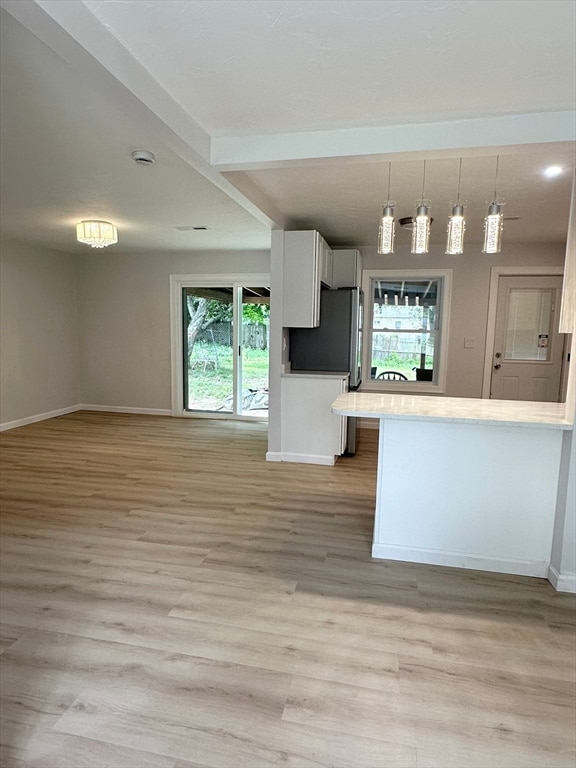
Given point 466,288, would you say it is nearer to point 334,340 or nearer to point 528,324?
point 528,324

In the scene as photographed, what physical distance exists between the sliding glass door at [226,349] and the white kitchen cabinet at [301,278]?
1971mm

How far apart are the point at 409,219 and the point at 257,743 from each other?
408 cm

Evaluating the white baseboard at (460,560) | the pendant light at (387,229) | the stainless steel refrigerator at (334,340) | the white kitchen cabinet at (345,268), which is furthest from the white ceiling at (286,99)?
the white baseboard at (460,560)

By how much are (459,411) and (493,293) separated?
11.1 ft

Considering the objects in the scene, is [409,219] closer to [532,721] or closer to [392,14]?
[392,14]

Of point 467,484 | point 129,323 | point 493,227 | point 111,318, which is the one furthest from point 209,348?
point 493,227

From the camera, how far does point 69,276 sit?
259 inches

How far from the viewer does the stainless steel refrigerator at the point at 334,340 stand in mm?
4590

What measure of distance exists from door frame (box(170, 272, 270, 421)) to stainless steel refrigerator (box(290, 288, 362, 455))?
5.68ft

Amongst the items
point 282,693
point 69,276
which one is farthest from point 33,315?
point 282,693

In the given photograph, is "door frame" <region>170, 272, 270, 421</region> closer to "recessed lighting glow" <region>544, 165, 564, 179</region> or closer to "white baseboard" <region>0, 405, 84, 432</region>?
"white baseboard" <region>0, 405, 84, 432</region>

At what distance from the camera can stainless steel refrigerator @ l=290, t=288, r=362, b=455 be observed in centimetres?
459

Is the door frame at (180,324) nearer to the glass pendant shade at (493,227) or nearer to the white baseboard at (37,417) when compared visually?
the white baseboard at (37,417)

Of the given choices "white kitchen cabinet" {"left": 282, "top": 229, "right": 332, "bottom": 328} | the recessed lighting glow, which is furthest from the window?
the recessed lighting glow
